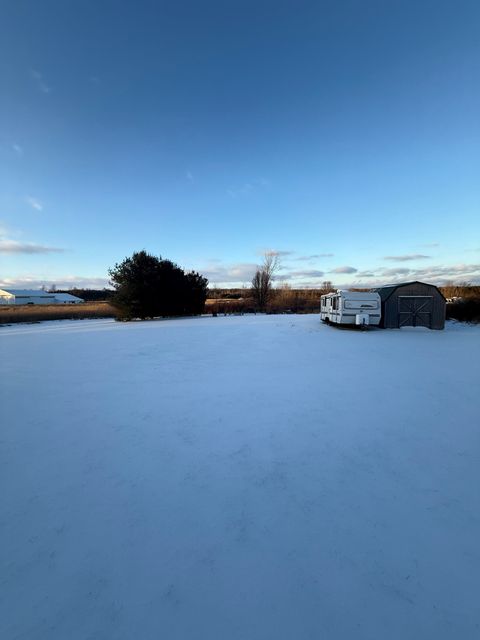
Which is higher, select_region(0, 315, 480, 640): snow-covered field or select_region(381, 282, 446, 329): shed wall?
select_region(381, 282, 446, 329): shed wall

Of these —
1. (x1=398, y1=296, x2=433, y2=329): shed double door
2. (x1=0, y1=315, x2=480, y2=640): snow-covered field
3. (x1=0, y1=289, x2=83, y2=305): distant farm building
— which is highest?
(x1=0, y1=289, x2=83, y2=305): distant farm building

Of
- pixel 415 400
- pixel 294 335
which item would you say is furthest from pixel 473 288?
pixel 415 400

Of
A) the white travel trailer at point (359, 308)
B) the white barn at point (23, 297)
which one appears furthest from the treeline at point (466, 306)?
the white barn at point (23, 297)

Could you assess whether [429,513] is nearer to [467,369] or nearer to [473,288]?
[467,369]

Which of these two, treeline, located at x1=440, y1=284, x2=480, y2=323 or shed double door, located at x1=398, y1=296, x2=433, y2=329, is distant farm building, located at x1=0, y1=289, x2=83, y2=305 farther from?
treeline, located at x1=440, y1=284, x2=480, y2=323

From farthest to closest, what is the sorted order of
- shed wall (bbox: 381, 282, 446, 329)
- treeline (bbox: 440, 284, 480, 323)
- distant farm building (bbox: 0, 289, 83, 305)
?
distant farm building (bbox: 0, 289, 83, 305), treeline (bbox: 440, 284, 480, 323), shed wall (bbox: 381, 282, 446, 329)

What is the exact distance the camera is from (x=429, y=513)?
208cm

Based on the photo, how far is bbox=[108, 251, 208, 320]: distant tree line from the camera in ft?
60.2

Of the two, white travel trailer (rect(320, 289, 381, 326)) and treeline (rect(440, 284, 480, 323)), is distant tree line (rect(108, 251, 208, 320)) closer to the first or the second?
white travel trailer (rect(320, 289, 381, 326))

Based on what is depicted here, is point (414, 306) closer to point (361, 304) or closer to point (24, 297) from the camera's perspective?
point (361, 304)

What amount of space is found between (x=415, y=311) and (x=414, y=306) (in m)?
0.24

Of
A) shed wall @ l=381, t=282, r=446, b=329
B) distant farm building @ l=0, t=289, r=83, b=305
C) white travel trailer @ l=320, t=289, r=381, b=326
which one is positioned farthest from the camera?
distant farm building @ l=0, t=289, r=83, b=305

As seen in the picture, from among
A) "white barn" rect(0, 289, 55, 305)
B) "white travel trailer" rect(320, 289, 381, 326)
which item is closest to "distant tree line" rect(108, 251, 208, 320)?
"white travel trailer" rect(320, 289, 381, 326)

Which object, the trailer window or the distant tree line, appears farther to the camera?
the distant tree line
